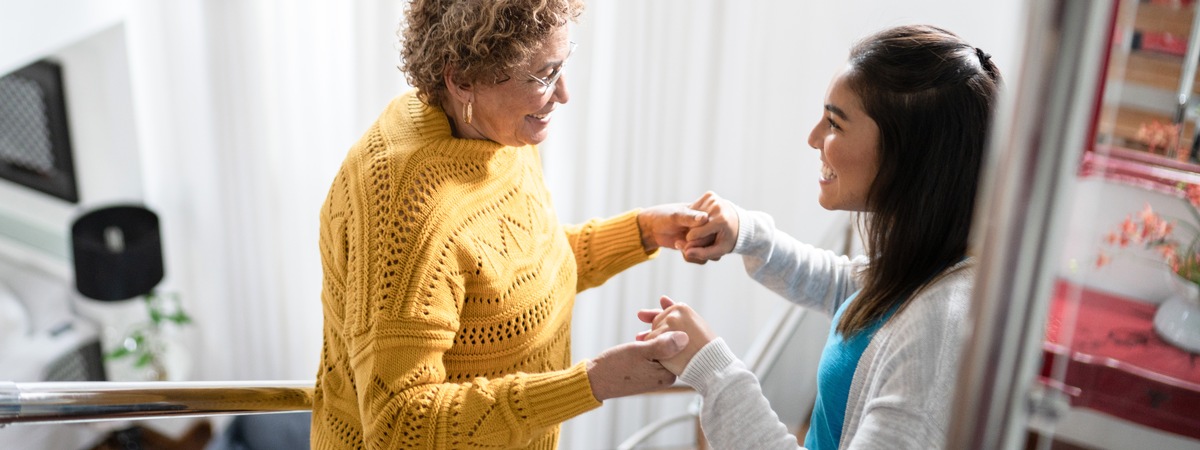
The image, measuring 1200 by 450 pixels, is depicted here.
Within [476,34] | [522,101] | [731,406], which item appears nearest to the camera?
[731,406]

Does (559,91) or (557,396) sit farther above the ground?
(559,91)

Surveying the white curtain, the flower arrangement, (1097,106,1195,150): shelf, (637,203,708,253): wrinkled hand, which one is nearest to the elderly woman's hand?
(637,203,708,253): wrinkled hand

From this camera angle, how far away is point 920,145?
4.50 ft

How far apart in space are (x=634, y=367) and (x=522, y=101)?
→ 43cm

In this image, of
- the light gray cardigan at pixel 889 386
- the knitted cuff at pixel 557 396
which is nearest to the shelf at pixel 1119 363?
the light gray cardigan at pixel 889 386

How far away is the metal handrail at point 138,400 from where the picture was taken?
4.30 feet

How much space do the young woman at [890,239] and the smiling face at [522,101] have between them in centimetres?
36

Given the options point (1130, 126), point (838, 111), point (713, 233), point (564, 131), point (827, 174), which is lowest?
point (564, 131)

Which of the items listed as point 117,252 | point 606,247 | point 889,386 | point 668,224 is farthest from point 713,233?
point 117,252

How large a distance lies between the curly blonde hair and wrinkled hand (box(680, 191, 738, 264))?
425 millimetres

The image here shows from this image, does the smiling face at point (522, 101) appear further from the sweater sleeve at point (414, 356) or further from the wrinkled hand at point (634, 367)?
the wrinkled hand at point (634, 367)

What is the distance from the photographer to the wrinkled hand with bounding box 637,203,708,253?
1807 millimetres

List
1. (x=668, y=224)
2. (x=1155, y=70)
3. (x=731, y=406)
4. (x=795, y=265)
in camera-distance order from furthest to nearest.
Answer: (x=668, y=224)
(x=795, y=265)
(x=731, y=406)
(x=1155, y=70)

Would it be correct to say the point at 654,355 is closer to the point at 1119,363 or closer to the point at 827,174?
the point at 827,174
